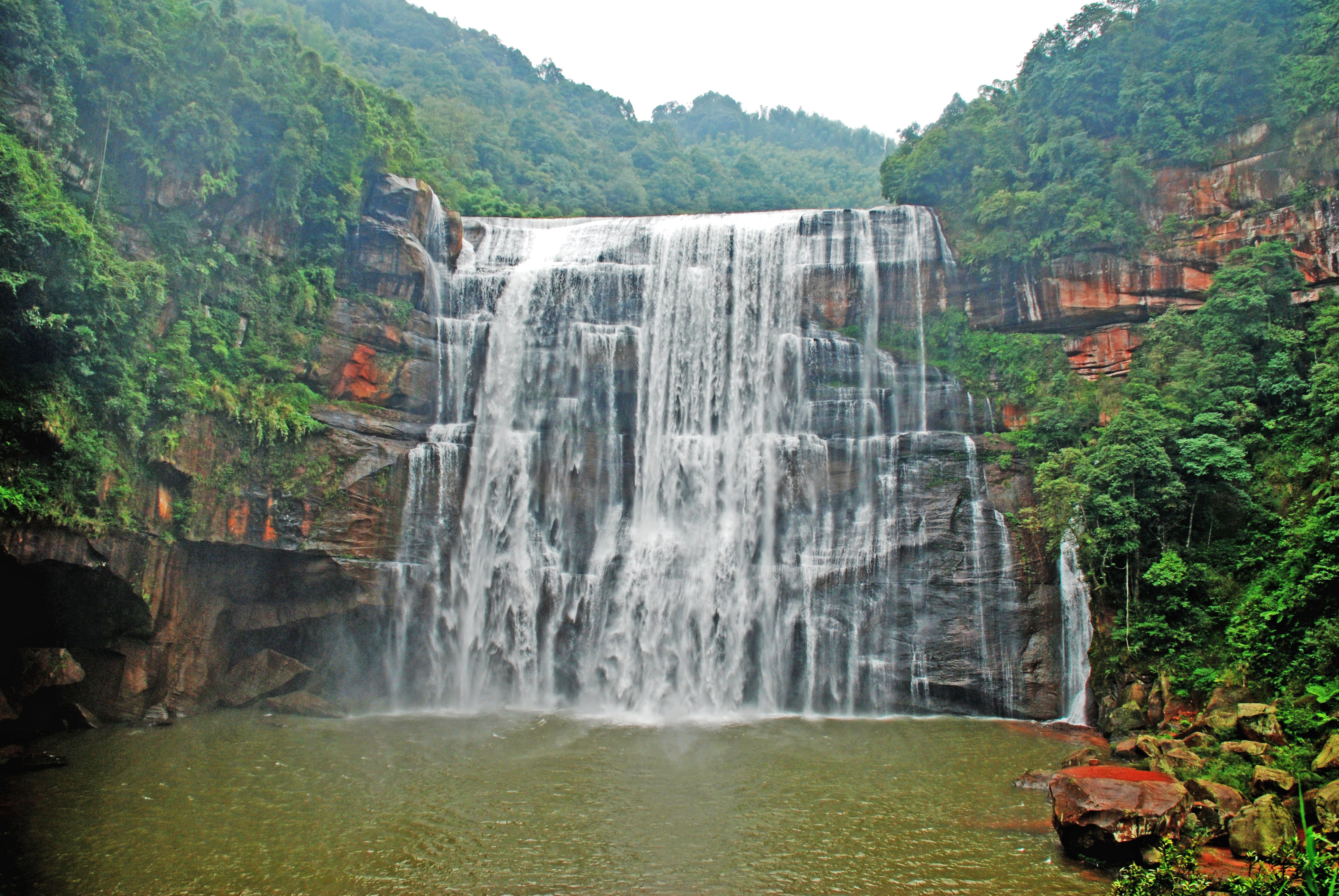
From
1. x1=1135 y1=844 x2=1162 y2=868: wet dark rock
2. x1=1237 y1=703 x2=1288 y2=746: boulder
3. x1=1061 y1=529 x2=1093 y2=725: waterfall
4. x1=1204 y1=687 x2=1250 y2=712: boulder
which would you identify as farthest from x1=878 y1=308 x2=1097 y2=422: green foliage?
x1=1135 y1=844 x2=1162 y2=868: wet dark rock

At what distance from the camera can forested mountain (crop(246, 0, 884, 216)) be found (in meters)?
39.9

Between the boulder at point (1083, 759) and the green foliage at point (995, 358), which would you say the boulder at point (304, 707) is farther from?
the green foliage at point (995, 358)

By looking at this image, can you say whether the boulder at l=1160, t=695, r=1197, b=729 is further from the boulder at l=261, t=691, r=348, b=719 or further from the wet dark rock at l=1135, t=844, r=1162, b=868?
the boulder at l=261, t=691, r=348, b=719

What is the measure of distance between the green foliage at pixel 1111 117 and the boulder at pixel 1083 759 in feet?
45.4

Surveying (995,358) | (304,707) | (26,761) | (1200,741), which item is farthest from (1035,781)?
(26,761)

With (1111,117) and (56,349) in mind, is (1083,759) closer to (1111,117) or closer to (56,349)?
(1111,117)

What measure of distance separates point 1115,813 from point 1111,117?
2107 centimetres

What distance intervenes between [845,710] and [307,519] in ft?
44.6

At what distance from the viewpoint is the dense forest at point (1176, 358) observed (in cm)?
1388

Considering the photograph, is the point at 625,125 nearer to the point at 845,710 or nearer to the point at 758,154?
the point at 758,154

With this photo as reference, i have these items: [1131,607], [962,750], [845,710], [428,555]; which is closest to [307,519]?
[428,555]

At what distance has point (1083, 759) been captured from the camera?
1302cm

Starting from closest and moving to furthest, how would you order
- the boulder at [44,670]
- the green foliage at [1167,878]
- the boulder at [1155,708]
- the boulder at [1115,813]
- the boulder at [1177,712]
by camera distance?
1. the green foliage at [1167,878]
2. the boulder at [1115,813]
3. the boulder at [1177,712]
4. the boulder at [1155,708]
5. the boulder at [44,670]

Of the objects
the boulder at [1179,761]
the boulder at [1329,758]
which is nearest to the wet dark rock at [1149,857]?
the boulder at [1179,761]
